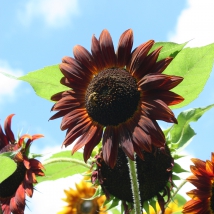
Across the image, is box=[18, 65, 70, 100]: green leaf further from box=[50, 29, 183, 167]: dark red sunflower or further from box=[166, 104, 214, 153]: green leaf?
box=[166, 104, 214, 153]: green leaf

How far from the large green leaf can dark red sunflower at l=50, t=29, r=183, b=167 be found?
53cm

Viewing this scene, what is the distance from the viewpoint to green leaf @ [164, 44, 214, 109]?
2770 mm

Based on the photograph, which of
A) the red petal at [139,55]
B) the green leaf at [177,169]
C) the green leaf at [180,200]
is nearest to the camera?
the red petal at [139,55]

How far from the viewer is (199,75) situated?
110 inches

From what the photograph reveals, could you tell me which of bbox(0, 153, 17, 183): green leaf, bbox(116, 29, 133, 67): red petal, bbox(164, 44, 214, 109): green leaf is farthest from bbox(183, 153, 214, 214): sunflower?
bbox(0, 153, 17, 183): green leaf

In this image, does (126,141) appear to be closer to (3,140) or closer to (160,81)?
(160,81)

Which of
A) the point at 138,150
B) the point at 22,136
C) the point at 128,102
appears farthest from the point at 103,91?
the point at 22,136

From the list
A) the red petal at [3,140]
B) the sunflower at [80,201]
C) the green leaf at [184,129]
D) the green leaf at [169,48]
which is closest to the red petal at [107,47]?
the green leaf at [169,48]

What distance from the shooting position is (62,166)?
325 cm

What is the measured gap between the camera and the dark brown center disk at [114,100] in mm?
2480

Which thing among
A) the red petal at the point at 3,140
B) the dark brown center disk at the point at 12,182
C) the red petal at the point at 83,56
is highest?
the red petal at the point at 83,56

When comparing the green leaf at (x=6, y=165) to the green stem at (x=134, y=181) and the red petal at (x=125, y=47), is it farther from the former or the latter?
the red petal at (x=125, y=47)

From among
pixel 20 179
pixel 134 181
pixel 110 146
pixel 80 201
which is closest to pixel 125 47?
pixel 110 146

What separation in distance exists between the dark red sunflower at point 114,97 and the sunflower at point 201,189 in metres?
0.72
